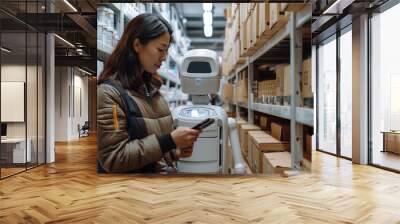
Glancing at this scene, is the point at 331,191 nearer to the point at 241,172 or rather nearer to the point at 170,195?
the point at 241,172

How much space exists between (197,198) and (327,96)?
4880 mm

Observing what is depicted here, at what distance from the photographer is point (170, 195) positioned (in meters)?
2.96

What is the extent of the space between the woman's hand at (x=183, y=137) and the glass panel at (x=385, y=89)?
9.37 ft

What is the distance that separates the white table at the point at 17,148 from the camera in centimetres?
493

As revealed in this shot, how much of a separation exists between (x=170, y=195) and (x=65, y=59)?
9.92 feet

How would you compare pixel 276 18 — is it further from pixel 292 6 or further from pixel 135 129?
pixel 135 129

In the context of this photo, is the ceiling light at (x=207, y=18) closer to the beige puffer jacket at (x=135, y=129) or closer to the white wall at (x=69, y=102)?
the white wall at (x=69, y=102)

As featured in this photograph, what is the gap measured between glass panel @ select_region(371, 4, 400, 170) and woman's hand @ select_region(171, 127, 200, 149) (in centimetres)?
285

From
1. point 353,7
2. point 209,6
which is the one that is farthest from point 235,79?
point 353,7

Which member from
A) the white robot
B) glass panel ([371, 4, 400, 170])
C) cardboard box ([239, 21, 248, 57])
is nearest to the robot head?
the white robot

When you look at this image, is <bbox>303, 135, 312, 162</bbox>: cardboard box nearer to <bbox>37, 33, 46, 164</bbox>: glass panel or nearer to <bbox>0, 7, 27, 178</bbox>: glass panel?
<bbox>0, 7, 27, 178</bbox>: glass panel

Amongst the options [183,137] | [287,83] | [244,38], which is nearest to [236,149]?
[183,137]

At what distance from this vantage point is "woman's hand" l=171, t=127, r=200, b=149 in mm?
3361

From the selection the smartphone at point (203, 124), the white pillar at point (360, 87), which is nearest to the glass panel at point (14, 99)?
the smartphone at point (203, 124)
